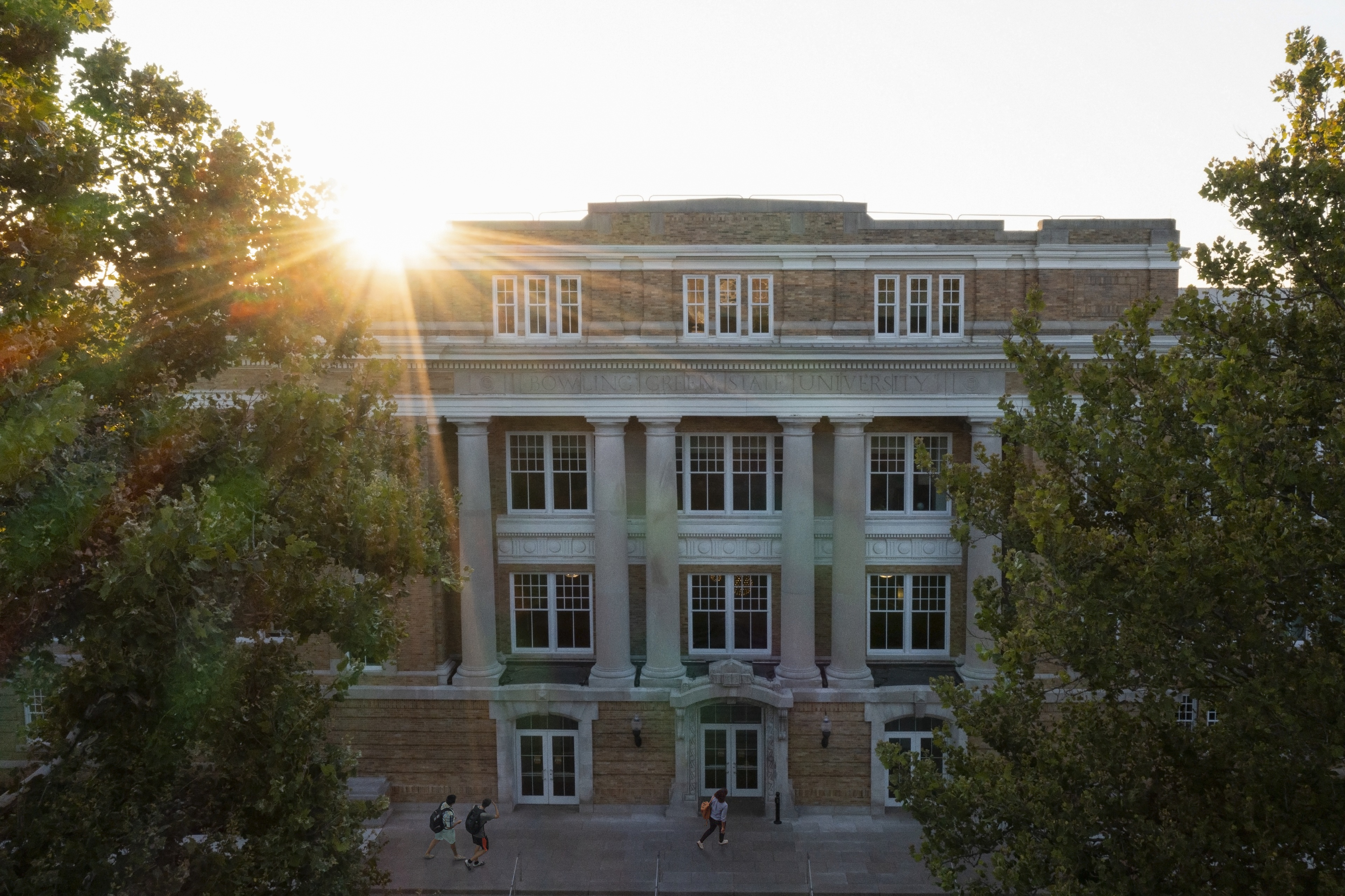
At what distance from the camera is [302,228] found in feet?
34.6

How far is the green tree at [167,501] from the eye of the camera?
7.68 meters

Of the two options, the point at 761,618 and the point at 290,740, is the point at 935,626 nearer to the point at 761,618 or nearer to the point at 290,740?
the point at 761,618

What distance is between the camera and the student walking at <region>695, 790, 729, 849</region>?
18.7m

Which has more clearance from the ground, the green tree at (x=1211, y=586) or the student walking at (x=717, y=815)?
the green tree at (x=1211, y=586)

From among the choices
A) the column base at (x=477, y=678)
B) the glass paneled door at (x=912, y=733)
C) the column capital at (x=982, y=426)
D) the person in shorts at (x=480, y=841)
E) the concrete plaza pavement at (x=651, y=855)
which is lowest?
the concrete plaza pavement at (x=651, y=855)

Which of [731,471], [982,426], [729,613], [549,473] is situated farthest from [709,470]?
[982,426]

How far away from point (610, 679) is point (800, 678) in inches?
189

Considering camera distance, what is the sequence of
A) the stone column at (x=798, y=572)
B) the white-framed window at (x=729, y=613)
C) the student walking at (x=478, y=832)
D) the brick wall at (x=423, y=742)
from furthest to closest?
the white-framed window at (x=729, y=613) → the brick wall at (x=423, y=742) → the stone column at (x=798, y=572) → the student walking at (x=478, y=832)

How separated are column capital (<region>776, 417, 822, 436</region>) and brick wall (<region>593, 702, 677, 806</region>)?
7581 millimetres

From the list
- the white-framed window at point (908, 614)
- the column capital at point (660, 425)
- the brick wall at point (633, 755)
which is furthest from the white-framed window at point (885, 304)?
the brick wall at point (633, 755)

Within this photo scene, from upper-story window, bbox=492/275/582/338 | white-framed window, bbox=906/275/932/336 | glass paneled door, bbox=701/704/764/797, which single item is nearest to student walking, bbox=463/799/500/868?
glass paneled door, bbox=701/704/764/797

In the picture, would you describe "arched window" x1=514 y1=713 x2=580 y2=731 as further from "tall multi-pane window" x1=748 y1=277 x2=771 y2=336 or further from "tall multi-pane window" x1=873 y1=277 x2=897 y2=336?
"tall multi-pane window" x1=873 y1=277 x2=897 y2=336

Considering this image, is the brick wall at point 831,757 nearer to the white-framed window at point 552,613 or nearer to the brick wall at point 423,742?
the white-framed window at point 552,613

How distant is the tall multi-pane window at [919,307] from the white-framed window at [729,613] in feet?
24.7
